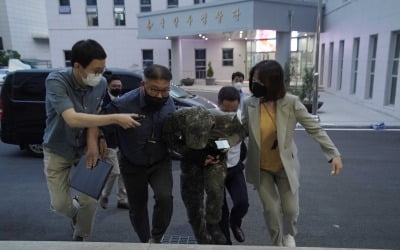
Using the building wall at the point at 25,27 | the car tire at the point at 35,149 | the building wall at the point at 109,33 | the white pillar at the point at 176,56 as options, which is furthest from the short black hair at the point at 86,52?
the building wall at the point at 25,27

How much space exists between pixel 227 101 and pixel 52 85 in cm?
143

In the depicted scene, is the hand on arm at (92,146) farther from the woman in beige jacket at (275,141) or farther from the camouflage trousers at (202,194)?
the woman in beige jacket at (275,141)

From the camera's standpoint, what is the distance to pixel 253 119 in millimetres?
2771

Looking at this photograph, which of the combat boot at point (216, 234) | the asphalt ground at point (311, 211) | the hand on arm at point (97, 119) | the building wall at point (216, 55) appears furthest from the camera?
the building wall at point (216, 55)

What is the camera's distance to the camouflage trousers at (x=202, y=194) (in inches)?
110

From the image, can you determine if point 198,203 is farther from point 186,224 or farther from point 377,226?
point 377,226

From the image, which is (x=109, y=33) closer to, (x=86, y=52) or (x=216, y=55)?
(x=216, y=55)

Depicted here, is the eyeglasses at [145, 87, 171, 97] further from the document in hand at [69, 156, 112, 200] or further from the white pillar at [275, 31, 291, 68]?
the white pillar at [275, 31, 291, 68]

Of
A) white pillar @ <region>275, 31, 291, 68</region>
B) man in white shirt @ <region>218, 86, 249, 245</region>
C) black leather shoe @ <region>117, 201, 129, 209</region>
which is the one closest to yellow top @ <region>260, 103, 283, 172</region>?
man in white shirt @ <region>218, 86, 249, 245</region>

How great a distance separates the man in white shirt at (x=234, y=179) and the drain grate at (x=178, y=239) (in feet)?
1.43

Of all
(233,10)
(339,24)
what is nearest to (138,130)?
(233,10)

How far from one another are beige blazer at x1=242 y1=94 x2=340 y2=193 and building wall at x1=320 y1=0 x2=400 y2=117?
9663 mm

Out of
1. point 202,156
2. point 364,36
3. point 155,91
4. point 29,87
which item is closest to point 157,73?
point 155,91

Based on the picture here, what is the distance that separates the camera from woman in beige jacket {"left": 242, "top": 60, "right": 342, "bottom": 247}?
2.71m
